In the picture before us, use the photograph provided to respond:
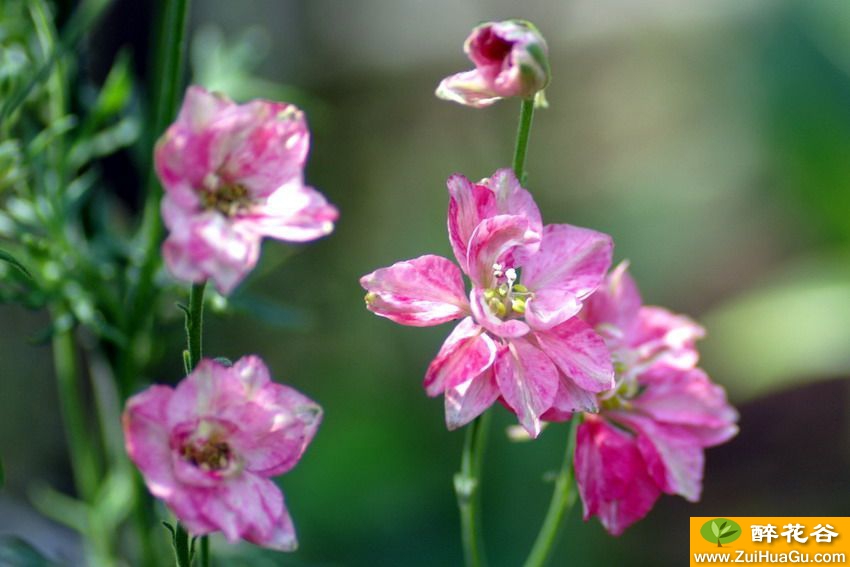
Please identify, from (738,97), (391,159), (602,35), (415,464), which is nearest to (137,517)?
(415,464)

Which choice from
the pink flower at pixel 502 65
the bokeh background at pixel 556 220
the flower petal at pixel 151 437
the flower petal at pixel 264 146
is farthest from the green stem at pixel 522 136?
the bokeh background at pixel 556 220

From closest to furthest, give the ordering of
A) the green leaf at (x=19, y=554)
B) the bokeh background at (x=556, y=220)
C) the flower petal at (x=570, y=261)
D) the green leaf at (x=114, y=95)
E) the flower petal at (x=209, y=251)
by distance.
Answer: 1. the flower petal at (x=209, y=251)
2. the flower petal at (x=570, y=261)
3. the green leaf at (x=19, y=554)
4. the green leaf at (x=114, y=95)
5. the bokeh background at (x=556, y=220)

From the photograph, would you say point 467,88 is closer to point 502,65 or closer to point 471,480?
point 502,65

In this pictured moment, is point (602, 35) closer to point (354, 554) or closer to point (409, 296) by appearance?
point (354, 554)

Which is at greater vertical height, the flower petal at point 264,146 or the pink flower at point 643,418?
the flower petal at point 264,146

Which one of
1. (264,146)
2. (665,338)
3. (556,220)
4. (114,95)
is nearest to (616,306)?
(665,338)

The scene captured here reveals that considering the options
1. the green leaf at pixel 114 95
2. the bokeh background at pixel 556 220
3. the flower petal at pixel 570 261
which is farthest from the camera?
the bokeh background at pixel 556 220

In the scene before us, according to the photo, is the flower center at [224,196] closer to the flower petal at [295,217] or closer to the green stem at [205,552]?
the flower petal at [295,217]
